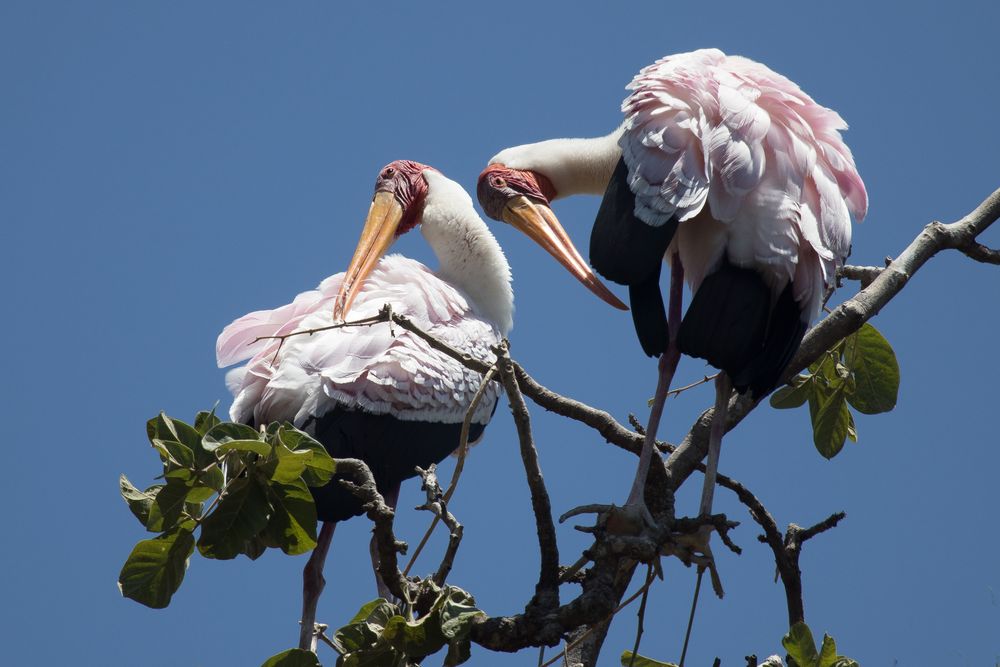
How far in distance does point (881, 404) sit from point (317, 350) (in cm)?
222

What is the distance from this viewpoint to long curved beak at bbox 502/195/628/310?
6.21m

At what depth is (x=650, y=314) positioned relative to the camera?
15.2 feet

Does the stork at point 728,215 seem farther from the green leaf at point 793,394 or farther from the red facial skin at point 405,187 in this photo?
the red facial skin at point 405,187

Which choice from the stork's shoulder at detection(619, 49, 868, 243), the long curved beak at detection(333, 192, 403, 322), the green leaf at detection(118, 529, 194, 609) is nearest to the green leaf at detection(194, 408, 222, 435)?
the green leaf at detection(118, 529, 194, 609)

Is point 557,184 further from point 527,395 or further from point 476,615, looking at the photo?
point 476,615

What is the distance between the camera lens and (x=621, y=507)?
4.32 metres

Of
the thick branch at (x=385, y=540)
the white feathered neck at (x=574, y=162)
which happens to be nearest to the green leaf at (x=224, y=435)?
the thick branch at (x=385, y=540)

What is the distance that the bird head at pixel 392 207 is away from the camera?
21.8 feet

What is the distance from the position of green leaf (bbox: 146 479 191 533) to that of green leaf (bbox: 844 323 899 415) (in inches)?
109

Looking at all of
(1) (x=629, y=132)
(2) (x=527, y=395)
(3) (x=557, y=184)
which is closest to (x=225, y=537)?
(2) (x=527, y=395)

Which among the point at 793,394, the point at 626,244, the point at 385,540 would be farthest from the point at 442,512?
the point at 793,394

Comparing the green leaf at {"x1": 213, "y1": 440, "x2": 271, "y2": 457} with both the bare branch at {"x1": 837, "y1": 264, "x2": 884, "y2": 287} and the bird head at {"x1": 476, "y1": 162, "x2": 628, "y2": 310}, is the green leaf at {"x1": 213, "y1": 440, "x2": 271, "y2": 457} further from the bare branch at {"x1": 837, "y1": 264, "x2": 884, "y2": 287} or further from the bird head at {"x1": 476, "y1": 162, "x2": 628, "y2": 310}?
the bird head at {"x1": 476, "y1": 162, "x2": 628, "y2": 310}

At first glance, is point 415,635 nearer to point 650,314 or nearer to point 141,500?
point 141,500

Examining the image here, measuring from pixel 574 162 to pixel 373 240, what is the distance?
3.55ft
